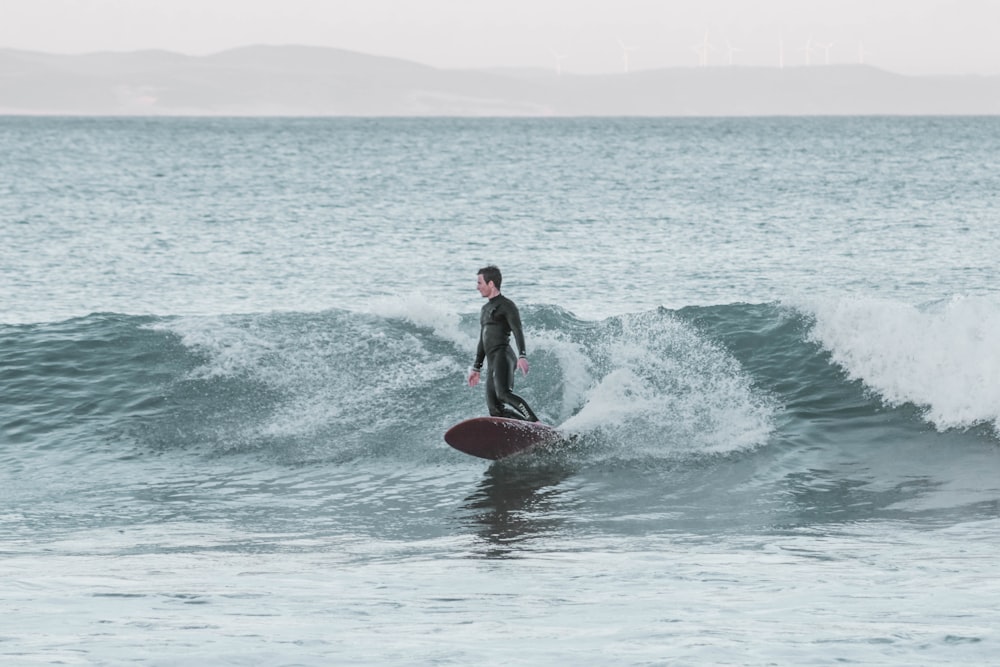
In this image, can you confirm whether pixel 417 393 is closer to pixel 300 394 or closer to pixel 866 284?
pixel 300 394

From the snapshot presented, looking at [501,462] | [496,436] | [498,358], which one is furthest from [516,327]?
[501,462]

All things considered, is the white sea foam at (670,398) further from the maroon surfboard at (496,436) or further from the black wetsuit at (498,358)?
the black wetsuit at (498,358)

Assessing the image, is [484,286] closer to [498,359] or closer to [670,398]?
[498,359]

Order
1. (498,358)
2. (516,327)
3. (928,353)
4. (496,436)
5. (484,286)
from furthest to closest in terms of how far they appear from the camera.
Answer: (928,353) < (498,358) < (496,436) < (516,327) < (484,286)

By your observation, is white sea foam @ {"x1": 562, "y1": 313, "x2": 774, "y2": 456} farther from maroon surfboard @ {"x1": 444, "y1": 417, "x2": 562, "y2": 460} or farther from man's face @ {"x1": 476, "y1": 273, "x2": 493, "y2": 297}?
man's face @ {"x1": 476, "y1": 273, "x2": 493, "y2": 297}

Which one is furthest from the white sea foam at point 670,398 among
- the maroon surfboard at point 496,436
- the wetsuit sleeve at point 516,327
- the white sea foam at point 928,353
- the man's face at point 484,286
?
the man's face at point 484,286

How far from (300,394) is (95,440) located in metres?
3.00

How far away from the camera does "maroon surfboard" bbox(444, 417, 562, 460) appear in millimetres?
14812

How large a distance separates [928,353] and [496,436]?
23.6 ft

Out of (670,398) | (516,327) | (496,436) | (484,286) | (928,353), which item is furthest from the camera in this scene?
(928,353)

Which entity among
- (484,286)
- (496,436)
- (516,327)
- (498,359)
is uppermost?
(484,286)

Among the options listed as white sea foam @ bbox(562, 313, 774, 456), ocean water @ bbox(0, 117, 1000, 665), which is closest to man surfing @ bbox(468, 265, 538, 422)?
ocean water @ bbox(0, 117, 1000, 665)

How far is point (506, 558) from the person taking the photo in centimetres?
1070

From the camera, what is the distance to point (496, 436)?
14.9 m
